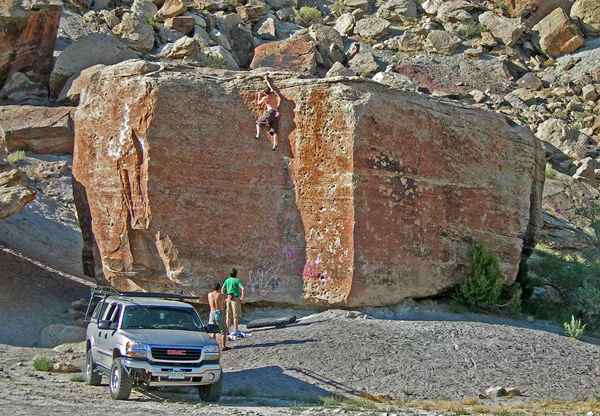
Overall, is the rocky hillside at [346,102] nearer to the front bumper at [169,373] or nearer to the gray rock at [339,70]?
the gray rock at [339,70]

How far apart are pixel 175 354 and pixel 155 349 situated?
33 cm

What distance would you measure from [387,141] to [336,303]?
4034 millimetres

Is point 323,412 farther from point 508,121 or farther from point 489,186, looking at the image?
point 508,121

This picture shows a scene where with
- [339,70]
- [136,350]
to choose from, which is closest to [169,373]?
[136,350]

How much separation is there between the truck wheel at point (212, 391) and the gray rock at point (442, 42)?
3781 centimetres

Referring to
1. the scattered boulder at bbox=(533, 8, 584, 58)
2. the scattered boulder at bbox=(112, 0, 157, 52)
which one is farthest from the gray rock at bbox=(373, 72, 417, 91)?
the scattered boulder at bbox=(112, 0, 157, 52)

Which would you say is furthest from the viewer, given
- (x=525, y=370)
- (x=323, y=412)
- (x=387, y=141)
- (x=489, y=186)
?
(x=489, y=186)

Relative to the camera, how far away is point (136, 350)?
1389 cm

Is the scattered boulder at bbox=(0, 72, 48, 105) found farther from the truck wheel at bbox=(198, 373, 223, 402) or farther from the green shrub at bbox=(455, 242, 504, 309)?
the truck wheel at bbox=(198, 373, 223, 402)

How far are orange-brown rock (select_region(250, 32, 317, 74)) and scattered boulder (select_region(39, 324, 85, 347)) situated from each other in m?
24.3

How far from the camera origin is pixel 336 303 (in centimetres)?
1988

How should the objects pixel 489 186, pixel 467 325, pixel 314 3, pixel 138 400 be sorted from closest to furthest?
pixel 138 400 → pixel 467 325 → pixel 489 186 → pixel 314 3

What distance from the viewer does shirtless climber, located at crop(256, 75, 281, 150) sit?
2078 cm

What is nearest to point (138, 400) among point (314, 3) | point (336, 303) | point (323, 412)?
point (323, 412)
